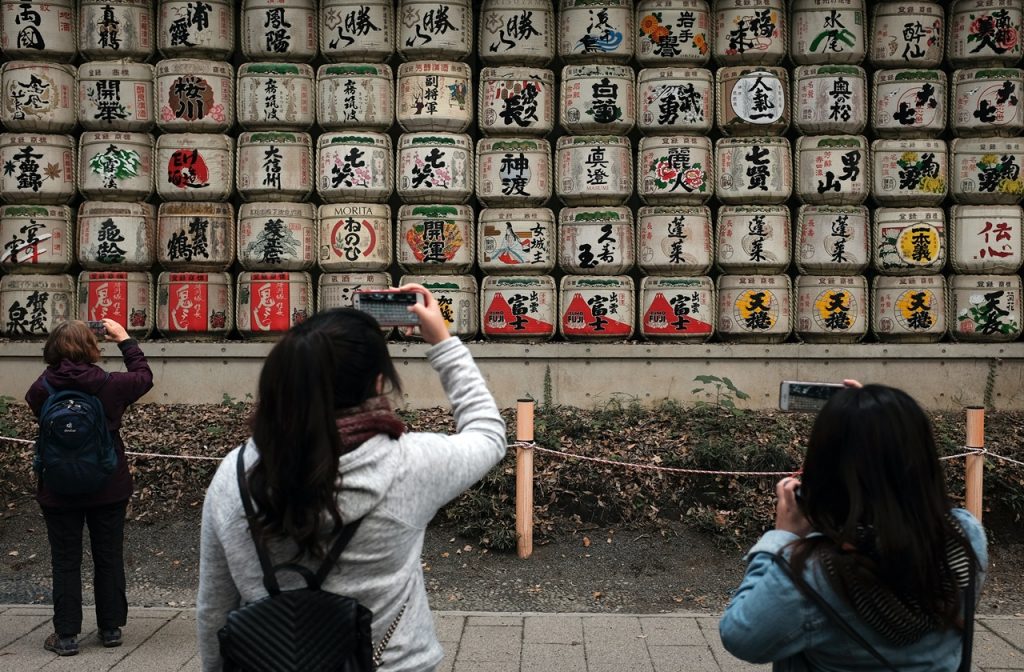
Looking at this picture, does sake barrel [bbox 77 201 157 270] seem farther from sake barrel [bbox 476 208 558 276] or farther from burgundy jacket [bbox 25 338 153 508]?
burgundy jacket [bbox 25 338 153 508]

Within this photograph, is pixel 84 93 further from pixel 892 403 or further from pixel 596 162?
pixel 892 403

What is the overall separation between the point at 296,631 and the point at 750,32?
726 cm

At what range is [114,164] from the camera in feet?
25.8

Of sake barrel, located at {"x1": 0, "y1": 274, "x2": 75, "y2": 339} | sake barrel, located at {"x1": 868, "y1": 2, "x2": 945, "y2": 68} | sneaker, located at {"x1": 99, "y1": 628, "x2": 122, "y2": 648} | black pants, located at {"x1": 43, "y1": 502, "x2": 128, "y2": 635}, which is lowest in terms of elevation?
sneaker, located at {"x1": 99, "y1": 628, "x2": 122, "y2": 648}

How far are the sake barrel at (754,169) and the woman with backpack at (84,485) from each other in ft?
16.8

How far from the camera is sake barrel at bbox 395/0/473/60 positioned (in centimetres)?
782

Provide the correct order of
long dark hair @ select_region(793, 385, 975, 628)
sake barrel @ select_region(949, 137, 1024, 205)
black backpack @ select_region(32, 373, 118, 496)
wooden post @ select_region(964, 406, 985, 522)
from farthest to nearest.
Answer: sake barrel @ select_region(949, 137, 1024, 205) → wooden post @ select_region(964, 406, 985, 522) → black backpack @ select_region(32, 373, 118, 496) → long dark hair @ select_region(793, 385, 975, 628)

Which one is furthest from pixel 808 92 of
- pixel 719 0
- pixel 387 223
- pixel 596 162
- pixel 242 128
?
pixel 242 128

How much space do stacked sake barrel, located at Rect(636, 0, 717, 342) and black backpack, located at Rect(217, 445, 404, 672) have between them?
6298mm

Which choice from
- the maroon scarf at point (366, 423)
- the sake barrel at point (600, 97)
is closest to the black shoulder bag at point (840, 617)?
the maroon scarf at point (366, 423)

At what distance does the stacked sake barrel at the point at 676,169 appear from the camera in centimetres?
779

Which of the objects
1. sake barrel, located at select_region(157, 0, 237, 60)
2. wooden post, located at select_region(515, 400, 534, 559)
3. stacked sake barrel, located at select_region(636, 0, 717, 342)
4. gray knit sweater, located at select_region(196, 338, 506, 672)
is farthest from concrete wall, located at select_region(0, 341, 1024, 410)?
gray knit sweater, located at select_region(196, 338, 506, 672)

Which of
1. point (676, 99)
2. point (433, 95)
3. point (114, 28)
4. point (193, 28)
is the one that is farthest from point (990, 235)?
point (114, 28)

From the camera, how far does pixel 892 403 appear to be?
1.74 metres
